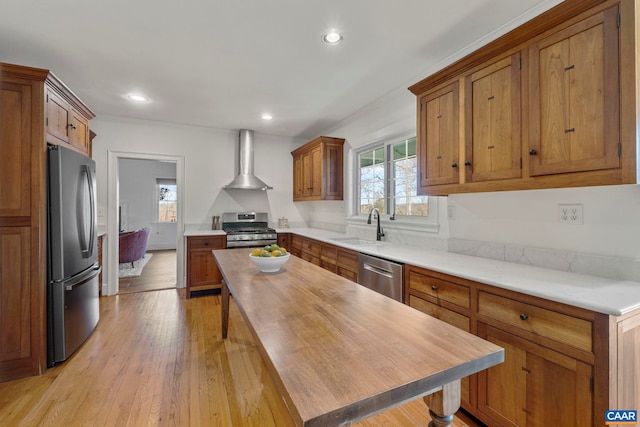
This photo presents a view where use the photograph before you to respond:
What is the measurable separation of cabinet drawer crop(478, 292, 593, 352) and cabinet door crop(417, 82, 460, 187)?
0.88m

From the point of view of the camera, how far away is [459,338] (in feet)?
3.16

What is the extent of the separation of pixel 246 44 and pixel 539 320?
258cm

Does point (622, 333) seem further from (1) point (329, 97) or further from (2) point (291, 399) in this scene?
(1) point (329, 97)

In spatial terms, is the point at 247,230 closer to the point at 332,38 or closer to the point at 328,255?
the point at 328,255

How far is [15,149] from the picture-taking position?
214 centimetres

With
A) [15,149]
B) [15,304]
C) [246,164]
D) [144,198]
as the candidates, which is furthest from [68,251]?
[144,198]

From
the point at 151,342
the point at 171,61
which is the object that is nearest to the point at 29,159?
the point at 171,61

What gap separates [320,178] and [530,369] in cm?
320

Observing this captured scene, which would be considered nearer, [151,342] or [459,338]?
[459,338]

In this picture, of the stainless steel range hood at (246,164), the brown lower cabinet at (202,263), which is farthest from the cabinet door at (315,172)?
the brown lower cabinet at (202,263)

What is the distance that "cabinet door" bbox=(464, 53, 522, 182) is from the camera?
5.61 feet

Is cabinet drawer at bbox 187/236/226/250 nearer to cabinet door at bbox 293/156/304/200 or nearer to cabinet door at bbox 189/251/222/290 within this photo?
cabinet door at bbox 189/251/222/290

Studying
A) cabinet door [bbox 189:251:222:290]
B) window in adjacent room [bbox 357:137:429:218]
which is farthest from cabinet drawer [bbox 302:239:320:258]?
cabinet door [bbox 189:251:222:290]

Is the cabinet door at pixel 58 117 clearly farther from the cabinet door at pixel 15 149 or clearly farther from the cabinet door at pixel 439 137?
the cabinet door at pixel 439 137
